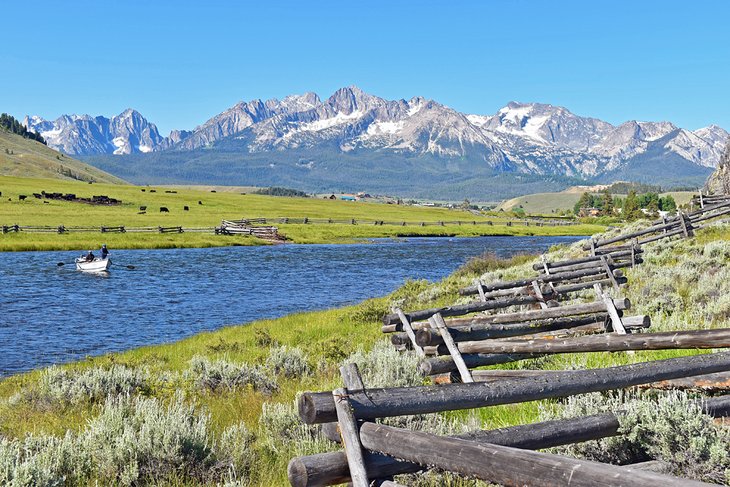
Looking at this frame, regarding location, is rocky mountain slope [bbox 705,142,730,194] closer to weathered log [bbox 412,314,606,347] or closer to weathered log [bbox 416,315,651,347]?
weathered log [bbox 416,315,651,347]

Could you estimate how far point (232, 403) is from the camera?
10109mm

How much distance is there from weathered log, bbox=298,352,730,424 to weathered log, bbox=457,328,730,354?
1681mm

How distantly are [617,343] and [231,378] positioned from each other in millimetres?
7218

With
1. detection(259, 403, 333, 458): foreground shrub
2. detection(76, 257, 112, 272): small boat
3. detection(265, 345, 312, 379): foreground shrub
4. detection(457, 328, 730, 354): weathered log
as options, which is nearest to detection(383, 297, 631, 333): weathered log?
detection(457, 328, 730, 354): weathered log

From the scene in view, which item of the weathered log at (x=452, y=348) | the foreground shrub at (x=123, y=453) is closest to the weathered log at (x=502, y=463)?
the foreground shrub at (x=123, y=453)

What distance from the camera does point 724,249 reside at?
2223 cm

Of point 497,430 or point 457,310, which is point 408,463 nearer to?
point 497,430

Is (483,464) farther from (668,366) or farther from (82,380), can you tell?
(82,380)

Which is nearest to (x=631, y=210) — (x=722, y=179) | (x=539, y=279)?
(x=722, y=179)

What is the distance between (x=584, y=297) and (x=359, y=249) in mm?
50129

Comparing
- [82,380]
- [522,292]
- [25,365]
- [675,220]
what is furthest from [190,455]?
[675,220]

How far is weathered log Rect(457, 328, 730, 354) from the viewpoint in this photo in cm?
784

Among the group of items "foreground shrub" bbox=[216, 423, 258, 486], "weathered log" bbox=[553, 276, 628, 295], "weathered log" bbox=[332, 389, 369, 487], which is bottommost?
"foreground shrub" bbox=[216, 423, 258, 486]

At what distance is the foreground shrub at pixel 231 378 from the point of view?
11594 mm
